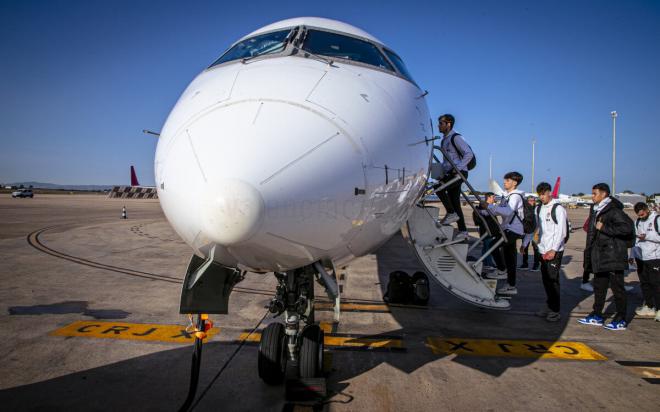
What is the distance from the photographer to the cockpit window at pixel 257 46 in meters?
3.66

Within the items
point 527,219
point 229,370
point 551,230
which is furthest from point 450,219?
point 229,370

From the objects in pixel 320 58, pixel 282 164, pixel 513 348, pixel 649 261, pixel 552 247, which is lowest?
pixel 513 348

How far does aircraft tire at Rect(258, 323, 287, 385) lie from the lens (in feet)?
12.9

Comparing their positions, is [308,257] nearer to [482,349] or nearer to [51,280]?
[482,349]

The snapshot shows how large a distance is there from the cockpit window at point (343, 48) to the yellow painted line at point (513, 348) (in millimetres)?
3430

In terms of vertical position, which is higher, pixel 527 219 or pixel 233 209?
pixel 233 209

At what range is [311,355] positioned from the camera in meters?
3.92

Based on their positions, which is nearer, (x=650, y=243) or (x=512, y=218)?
(x=650, y=243)

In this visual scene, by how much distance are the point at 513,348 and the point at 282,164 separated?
173 inches

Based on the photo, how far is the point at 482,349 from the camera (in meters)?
5.14

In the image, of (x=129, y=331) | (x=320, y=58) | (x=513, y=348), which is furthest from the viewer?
(x=129, y=331)

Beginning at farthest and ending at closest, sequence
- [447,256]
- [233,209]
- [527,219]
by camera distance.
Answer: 1. [527,219]
2. [447,256]
3. [233,209]

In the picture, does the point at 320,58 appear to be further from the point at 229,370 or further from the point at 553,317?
the point at 553,317

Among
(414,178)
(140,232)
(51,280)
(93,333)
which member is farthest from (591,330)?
(140,232)
